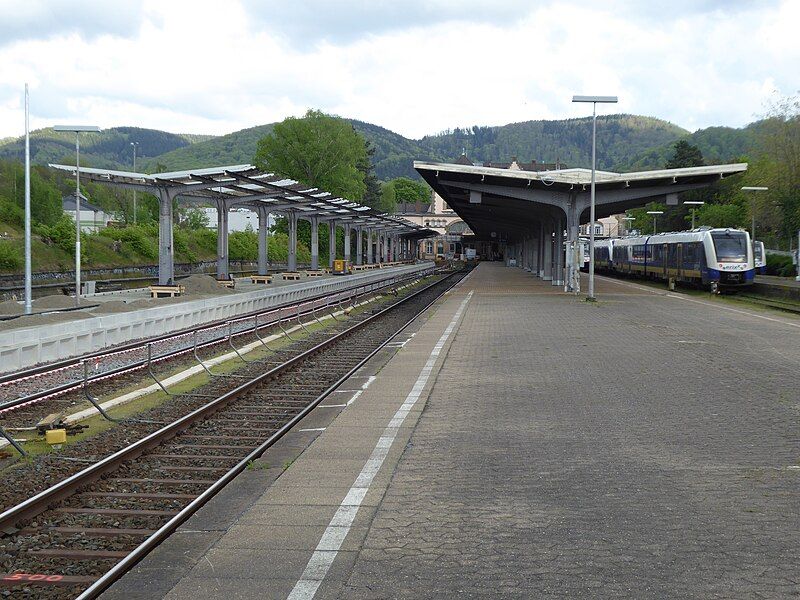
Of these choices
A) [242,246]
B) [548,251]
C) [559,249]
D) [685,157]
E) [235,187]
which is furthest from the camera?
[685,157]

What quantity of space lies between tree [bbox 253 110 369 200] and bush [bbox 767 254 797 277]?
43046mm

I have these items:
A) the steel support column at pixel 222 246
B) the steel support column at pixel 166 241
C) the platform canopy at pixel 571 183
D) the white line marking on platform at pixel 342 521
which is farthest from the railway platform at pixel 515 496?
the steel support column at pixel 222 246

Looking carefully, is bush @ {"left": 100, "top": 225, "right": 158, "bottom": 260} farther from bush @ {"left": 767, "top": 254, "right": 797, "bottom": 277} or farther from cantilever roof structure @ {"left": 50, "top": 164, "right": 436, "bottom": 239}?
bush @ {"left": 767, "top": 254, "right": 797, "bottom": 277}

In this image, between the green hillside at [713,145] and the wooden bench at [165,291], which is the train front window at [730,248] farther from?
A: the green hillside at [713,145]

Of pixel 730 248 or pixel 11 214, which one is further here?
pixel 11 214

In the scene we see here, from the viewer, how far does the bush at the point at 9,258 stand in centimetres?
4631

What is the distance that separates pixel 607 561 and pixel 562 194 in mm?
38455

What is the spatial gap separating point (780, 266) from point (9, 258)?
154ft

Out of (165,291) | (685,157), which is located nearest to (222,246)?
(165,291)

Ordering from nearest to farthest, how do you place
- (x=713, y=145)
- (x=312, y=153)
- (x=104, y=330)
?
(x=104, y=330), (x=312, y=153), (x=713, y=145)

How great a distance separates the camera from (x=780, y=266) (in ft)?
191

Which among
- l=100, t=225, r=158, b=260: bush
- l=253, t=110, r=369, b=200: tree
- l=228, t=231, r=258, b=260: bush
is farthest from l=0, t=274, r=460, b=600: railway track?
l=253, t=110, r=369, b=200: tree

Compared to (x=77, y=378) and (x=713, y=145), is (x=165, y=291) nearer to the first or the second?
(x=77, y=378)

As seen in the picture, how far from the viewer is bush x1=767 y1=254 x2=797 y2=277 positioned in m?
56.0
